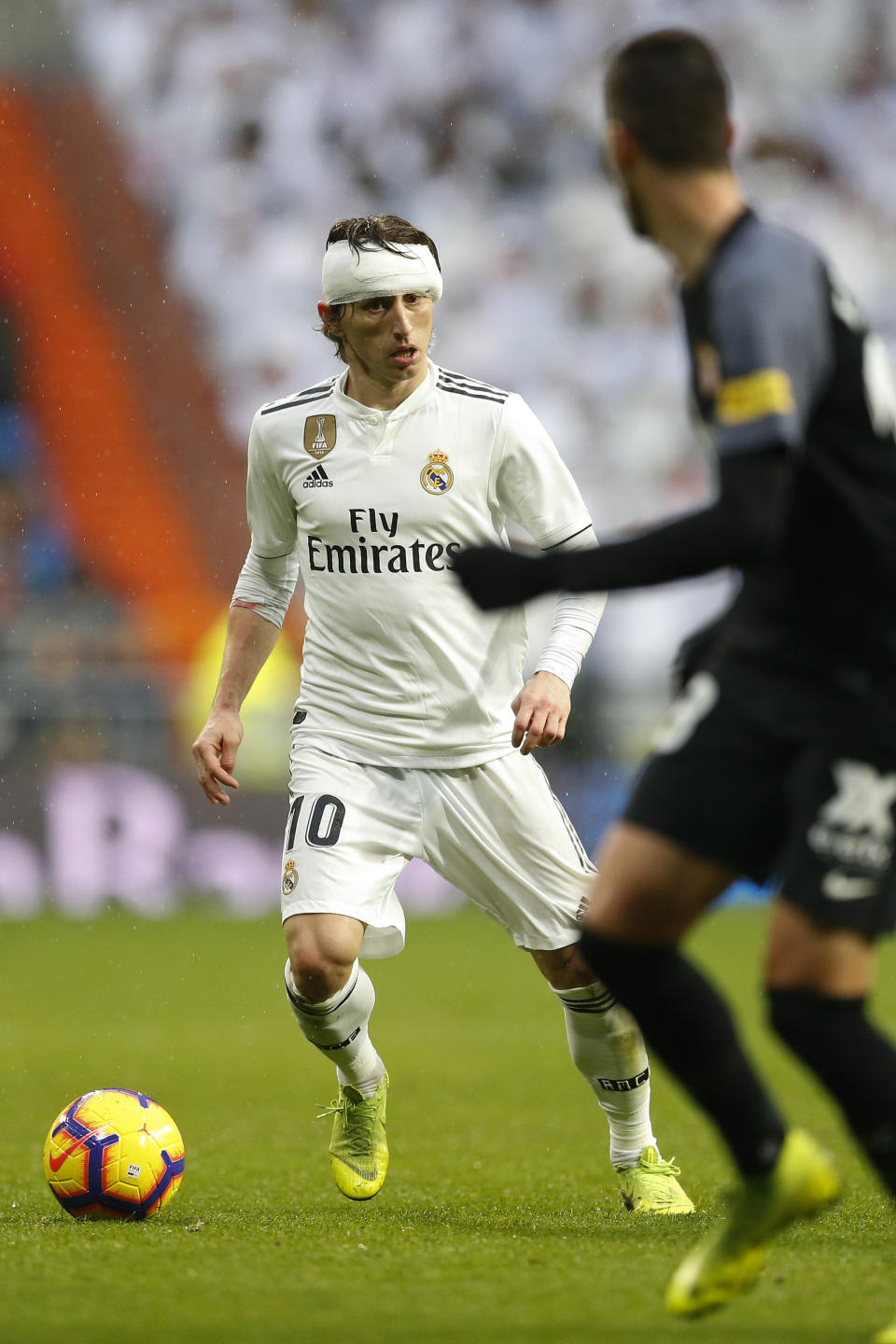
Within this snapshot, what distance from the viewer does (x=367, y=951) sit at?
184 inches

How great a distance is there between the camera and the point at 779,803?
291cm

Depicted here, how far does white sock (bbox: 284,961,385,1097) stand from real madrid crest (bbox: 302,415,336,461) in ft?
4.26

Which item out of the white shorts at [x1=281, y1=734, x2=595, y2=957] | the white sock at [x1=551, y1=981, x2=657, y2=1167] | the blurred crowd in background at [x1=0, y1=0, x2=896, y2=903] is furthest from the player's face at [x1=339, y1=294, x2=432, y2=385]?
the blurred crowd in background at [x1=0, y1=0, x2=896, y2=903]

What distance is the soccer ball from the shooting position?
417 cm

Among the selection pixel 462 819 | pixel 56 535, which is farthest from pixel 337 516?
pixel 56 535

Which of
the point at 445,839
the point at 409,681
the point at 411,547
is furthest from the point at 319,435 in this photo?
the point at 445,839

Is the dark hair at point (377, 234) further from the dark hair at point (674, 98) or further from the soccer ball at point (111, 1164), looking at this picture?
the soccer ball at point (111, 1164)

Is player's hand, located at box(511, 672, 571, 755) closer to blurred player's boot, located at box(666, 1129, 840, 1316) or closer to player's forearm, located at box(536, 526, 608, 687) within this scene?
player's forearm, located at box(536, 526, 608, 687)

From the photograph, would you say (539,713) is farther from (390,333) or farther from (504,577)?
(504,577)

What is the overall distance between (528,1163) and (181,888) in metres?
8.71

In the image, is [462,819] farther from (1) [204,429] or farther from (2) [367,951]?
(1) [204,429]

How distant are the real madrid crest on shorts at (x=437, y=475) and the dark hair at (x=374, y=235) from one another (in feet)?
1.38

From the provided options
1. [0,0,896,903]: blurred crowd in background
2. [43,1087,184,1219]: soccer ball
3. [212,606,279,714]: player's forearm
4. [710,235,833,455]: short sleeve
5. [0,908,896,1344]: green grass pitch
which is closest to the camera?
[710,235,833,455]: short sleeve

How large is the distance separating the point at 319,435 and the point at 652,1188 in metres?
2.05
